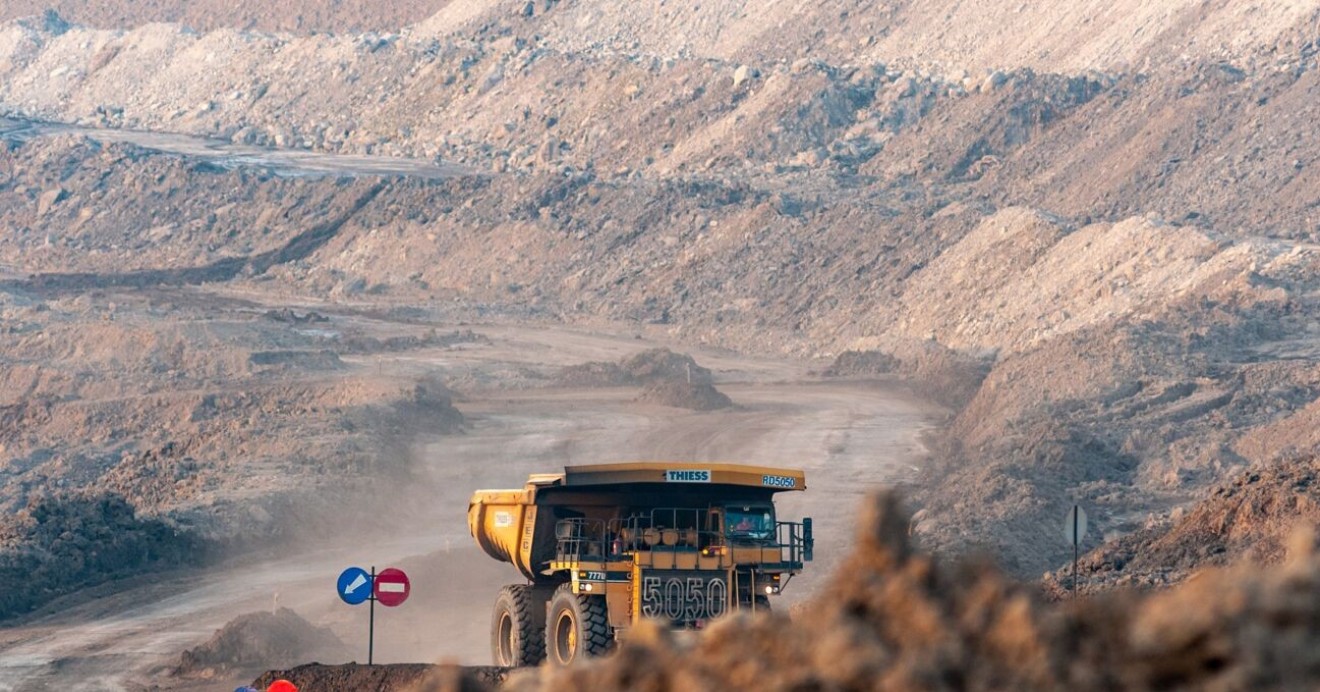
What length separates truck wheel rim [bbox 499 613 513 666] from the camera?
63.6 feet

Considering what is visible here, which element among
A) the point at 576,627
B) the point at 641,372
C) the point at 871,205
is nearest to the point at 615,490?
the point at 576,627

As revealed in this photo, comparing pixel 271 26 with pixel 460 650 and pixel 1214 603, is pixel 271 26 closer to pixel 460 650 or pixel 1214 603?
pixel 460 650

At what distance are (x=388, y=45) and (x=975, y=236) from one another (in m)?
51.3

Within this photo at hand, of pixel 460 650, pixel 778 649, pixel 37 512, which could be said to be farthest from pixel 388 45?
pixel 778 649

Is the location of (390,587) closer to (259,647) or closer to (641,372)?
(259,647)

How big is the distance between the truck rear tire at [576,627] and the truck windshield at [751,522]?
4.62 ft

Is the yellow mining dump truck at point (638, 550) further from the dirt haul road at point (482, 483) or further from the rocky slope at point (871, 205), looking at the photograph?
the rocky slope at point (871, 205)

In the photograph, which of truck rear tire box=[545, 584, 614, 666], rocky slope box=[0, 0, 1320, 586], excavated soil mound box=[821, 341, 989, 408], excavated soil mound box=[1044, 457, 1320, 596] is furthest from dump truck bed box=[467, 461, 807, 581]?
excavated soil mound box=[821, 341, 989, 408]

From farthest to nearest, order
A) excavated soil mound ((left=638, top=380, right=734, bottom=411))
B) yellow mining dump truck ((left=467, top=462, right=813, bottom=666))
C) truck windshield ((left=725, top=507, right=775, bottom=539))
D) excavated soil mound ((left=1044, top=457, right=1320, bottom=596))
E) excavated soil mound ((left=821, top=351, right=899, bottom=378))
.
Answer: excavated soil mound ((left=821, top=351, right=899, bottom=378))
excavated soil mound ((left=638, top=380, right=734, bottom=411))
excavated soil mound ((left=1044, top=457, right=1320, bottom=596))
truck windshield ((left=725, top=507, right=775, bottom=539))
yellow mining dump truck ((left=467, top=462, right=813, bottom=666))

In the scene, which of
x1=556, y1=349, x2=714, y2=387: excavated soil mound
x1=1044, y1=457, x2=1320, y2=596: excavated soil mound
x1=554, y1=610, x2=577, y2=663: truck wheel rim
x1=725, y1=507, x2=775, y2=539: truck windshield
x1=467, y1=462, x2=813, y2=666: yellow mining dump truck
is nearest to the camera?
x1=467, y1=462, x2=813, y2=666: yellow mining dump truck

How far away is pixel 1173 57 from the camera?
81.5 m

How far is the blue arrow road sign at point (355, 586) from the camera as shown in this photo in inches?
693

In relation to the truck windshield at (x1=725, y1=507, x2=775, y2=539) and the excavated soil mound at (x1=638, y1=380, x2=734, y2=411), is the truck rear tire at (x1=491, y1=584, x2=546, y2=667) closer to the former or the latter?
the truck windshield at (x1=725, y1=507, x2=775, y2=539)

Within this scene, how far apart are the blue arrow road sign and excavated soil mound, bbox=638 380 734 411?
2896 centimetres
